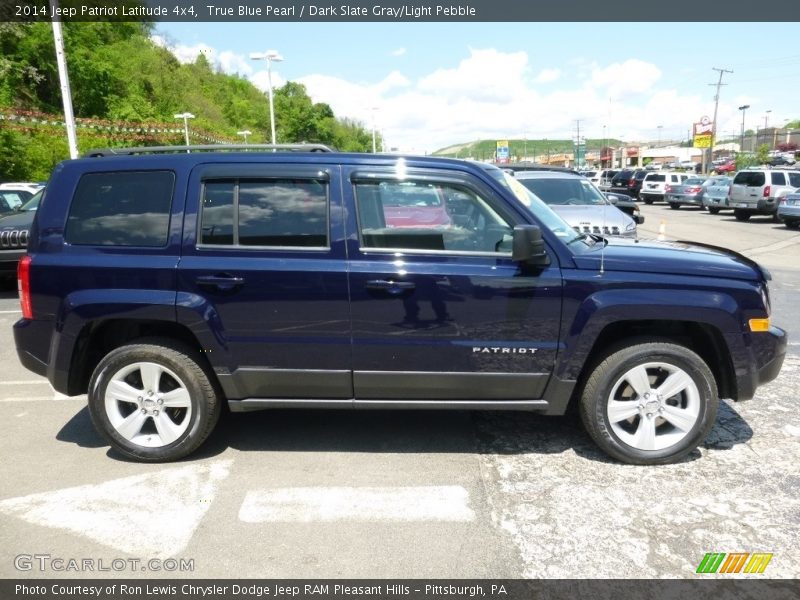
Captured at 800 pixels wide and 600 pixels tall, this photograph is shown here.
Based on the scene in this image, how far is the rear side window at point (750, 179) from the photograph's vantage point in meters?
22.0

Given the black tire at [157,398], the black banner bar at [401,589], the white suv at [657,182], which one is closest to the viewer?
the black banner bar at [401,589]

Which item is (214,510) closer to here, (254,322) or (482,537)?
(254,322)

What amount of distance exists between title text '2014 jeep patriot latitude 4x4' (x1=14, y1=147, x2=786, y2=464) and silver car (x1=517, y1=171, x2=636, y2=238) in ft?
16.4

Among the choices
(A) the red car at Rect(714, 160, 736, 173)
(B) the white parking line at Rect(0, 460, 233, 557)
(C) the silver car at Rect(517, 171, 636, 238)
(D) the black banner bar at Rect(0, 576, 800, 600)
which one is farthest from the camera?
(A) the red car at Rect(714, 160, 736, 173)

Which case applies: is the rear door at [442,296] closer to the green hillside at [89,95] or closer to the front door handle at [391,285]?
the front door handle at [391,285]

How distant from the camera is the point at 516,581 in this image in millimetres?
2777

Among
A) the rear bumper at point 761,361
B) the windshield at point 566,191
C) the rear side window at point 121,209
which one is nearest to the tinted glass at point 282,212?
the rear side window at point 121,209

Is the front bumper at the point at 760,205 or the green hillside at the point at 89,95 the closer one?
the front bumper at the point at 760,205

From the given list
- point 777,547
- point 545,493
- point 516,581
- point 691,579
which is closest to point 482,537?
point 516,581

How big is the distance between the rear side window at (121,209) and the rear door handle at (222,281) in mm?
400

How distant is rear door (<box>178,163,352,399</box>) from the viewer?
3.68 metres

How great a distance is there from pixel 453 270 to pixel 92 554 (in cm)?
235

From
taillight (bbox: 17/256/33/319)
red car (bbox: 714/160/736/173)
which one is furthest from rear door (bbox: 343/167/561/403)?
red car (bbox: 714/160/736/173)

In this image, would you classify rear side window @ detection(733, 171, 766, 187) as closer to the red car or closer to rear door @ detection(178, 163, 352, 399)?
rear door @ detection(178, 163, 352, 399)
